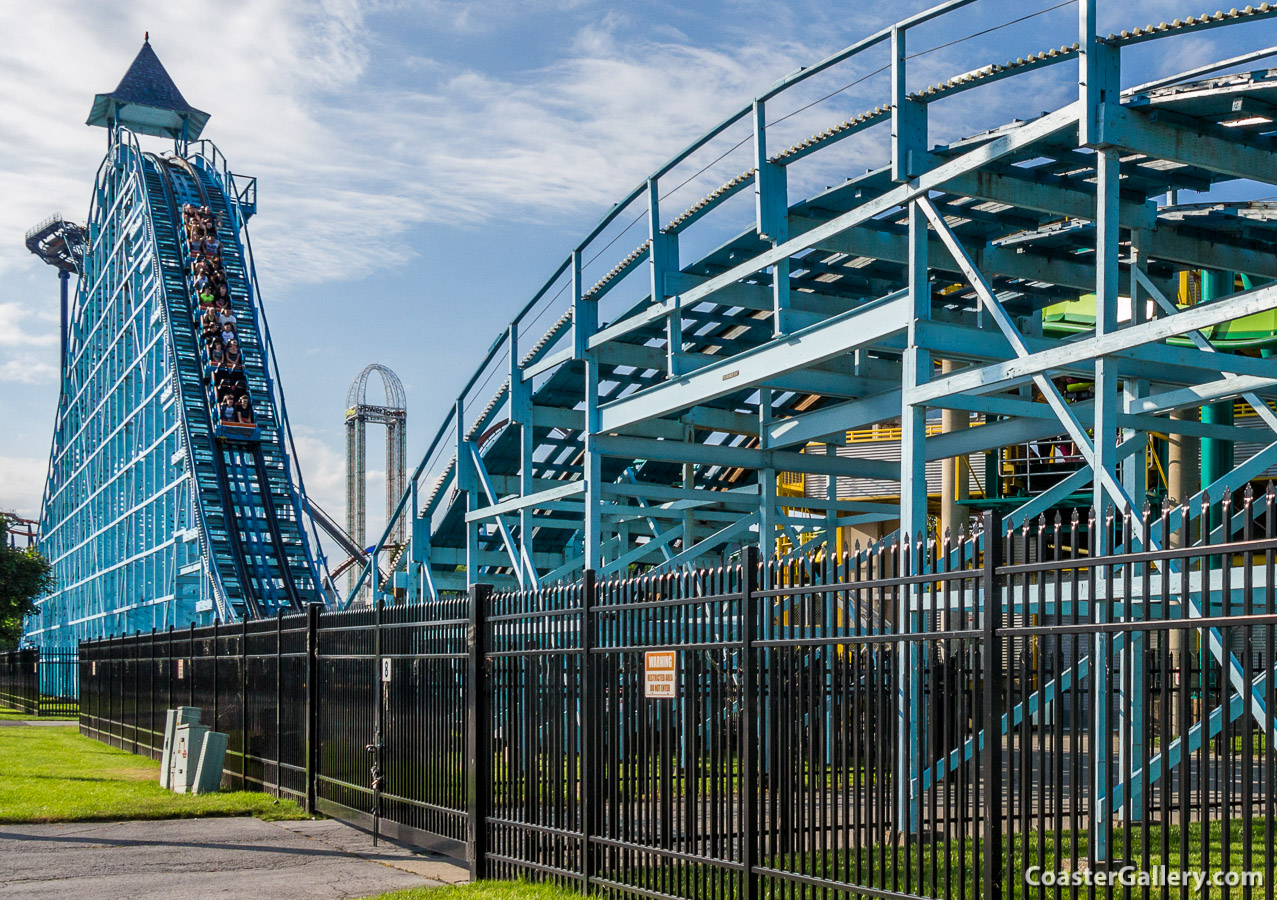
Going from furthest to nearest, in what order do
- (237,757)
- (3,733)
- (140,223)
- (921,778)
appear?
(140,223) < (3,733) < (237,757) < (921,778)

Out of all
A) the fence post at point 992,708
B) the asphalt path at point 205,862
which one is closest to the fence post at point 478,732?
the asphalt path at point 205,862

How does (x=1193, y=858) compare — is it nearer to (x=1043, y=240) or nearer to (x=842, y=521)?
(x=1043, y=240)

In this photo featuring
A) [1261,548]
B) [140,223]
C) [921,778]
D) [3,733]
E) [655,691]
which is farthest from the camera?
[140,223]

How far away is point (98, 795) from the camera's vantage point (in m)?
16.2

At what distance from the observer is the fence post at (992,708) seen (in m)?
5.98

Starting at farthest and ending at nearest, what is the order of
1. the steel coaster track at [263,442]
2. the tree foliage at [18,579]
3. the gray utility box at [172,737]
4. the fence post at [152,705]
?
the tree foliage at [18,579], the steel coaster track at [263,442], the fence post at [152,705], the gray utility box at [172,737]

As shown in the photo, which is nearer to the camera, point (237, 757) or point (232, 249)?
point (237, 757)

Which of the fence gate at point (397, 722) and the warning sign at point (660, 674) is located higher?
the warning sign at point (660, 674)

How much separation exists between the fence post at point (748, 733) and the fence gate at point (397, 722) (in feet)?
12.7

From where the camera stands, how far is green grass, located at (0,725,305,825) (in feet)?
47.9

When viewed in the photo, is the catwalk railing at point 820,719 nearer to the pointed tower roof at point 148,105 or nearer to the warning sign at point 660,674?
the warning sign at point 660,674

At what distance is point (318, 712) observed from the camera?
14.6 meters

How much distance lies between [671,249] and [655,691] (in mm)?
10857

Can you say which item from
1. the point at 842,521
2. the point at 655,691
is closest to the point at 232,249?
the point at 842,521
